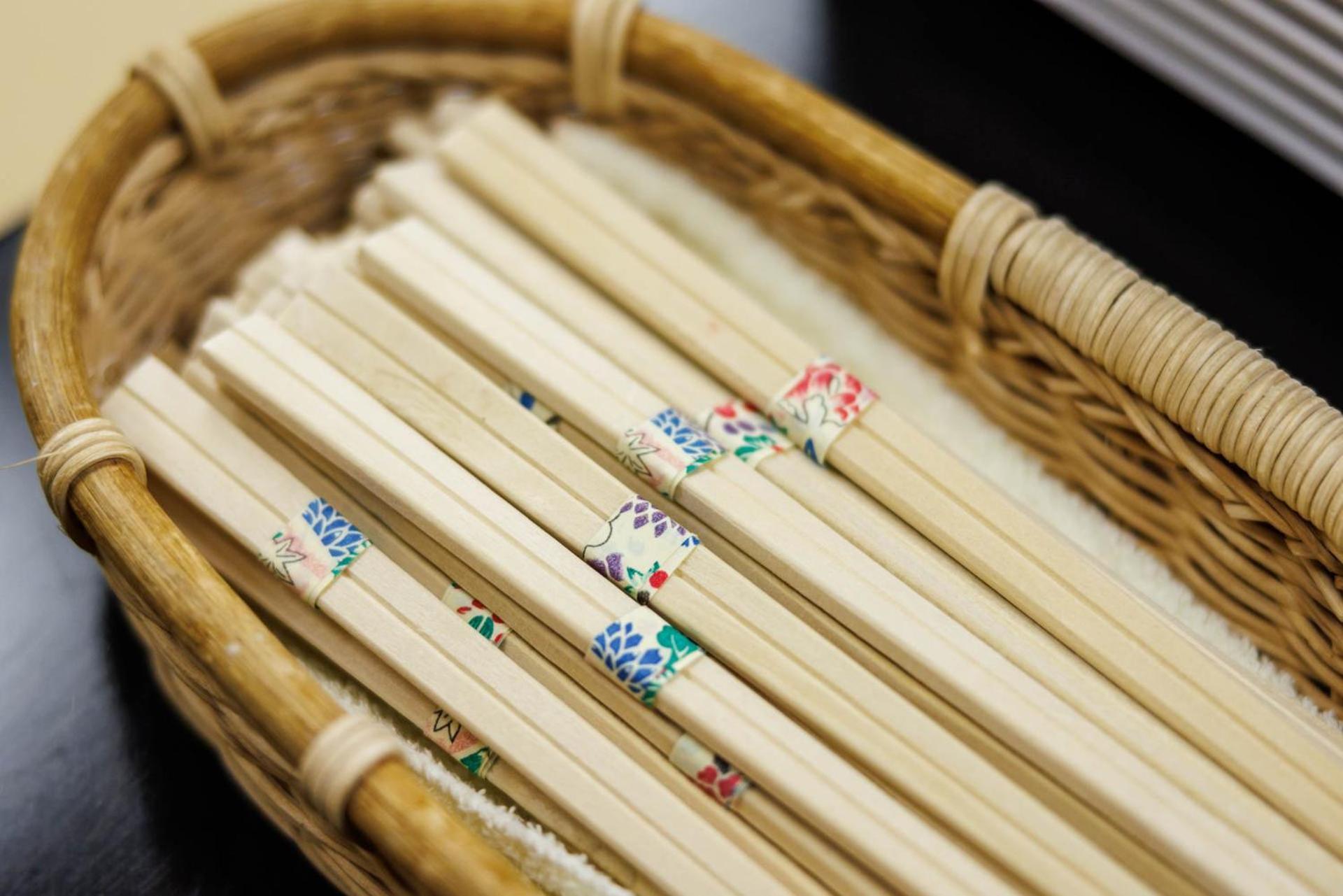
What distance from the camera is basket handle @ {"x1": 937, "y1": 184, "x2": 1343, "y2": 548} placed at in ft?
2.11

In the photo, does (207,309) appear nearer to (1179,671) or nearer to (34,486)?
(34,486)

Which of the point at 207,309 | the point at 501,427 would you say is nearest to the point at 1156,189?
the point at 501,427

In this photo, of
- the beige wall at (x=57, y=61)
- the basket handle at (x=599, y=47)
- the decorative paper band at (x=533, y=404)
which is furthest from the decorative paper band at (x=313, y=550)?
the beige wall at (x=57, y=61)

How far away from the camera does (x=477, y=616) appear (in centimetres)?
66

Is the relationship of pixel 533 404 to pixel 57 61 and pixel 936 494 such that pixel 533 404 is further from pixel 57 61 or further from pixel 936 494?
pixel 57 61

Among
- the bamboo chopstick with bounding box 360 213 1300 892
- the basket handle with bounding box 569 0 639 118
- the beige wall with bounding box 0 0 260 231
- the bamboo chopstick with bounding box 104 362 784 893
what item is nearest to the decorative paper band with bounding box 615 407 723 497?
the bamboo chopstick with bounding box 360 213 1300 892

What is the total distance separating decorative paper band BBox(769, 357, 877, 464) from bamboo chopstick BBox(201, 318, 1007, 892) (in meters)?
0.14

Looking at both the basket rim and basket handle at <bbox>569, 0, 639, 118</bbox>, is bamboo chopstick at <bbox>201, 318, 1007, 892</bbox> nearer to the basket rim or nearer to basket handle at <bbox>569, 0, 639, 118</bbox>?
the basket rim

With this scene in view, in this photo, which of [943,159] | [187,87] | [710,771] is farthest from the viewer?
[943,159]

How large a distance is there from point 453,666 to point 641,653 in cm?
9

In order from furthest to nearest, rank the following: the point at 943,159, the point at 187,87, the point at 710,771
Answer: the point at 943,159 → the point at 187,87 → the point at 710,771

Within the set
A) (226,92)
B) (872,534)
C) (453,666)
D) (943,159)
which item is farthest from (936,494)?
(226,92)

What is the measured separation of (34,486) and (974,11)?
76cm

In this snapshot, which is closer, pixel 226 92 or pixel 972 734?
pixel 972 734
